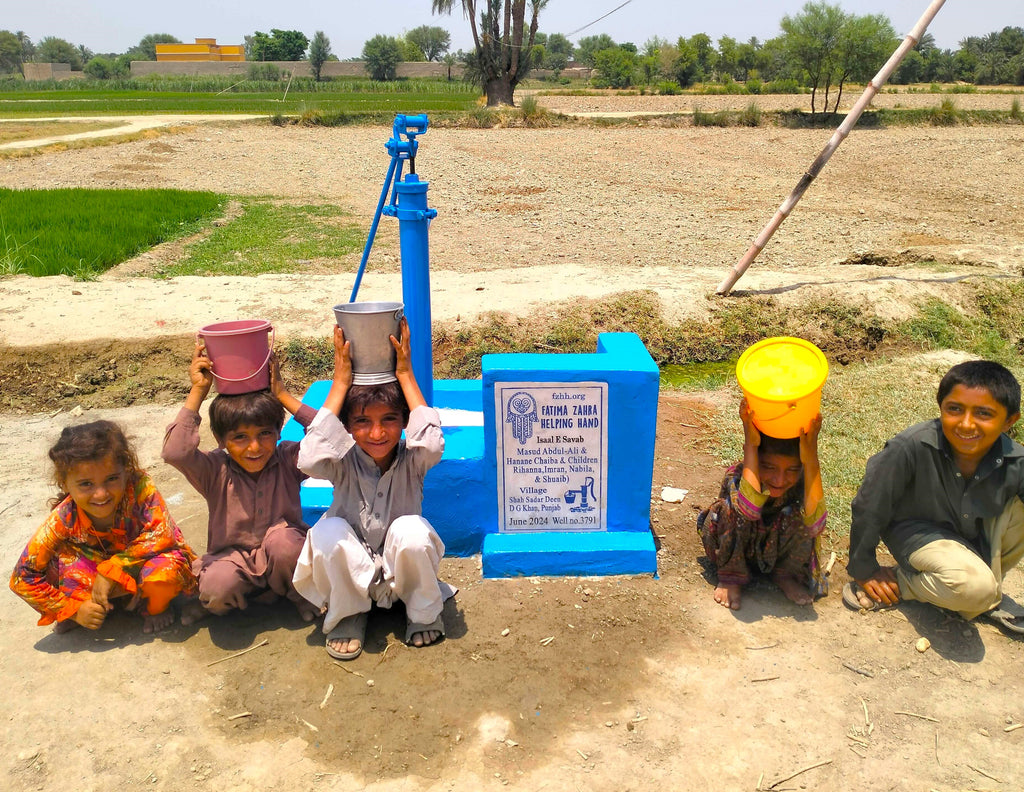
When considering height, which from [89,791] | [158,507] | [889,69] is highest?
[889,69]

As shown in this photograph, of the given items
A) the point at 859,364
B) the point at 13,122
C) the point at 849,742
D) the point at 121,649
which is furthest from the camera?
the point at 13,122

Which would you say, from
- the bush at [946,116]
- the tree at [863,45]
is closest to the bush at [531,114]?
the tree at [863,45]

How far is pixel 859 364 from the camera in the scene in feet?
19.7

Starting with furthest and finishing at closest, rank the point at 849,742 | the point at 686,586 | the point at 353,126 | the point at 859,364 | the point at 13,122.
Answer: the point at 13,122
the point at 353,126
the point at 859,364
the point at 686,586
the point at 849,742

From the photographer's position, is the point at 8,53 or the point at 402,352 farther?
the point at 8,53

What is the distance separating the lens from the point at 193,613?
10.2 ft

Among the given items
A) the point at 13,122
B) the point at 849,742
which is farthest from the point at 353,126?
the point at 849,742

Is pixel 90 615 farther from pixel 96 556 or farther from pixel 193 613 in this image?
pixel 193 613

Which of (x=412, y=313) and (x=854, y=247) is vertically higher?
(x=412, y=313)

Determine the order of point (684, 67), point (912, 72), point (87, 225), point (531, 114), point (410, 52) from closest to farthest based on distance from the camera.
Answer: point (87, 225)
point (531, 114)
point (912, 72)
point (684, 67)
point (410, 52)

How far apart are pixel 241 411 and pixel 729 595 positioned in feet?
6.43

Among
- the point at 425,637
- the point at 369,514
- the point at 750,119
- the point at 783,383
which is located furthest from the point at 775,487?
the point at 750,119

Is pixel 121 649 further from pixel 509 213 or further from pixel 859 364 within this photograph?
pixel 509 213

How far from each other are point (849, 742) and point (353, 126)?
25273 millimetres
